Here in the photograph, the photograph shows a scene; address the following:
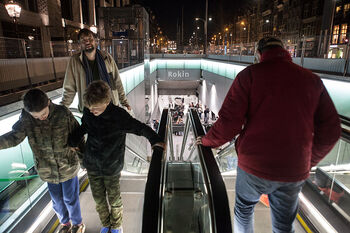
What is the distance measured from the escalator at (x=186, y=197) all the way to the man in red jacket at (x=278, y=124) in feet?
1.10

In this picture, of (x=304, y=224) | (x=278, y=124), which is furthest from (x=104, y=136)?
(x=304, y=224)

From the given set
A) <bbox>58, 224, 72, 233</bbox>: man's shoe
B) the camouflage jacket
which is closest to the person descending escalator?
the camouflage jacket

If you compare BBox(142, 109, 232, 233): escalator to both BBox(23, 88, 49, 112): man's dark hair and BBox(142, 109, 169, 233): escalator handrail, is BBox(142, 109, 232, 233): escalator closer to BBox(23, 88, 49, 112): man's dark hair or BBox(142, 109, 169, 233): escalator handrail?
BBox(142, 109, 169, 233): escalator handrail

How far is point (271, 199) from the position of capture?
214 centimetres

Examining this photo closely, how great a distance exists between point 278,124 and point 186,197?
74.1 inches

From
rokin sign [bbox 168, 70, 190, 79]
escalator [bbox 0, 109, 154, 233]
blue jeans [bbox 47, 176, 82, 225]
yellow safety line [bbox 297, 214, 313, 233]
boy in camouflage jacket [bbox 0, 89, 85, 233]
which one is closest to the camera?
boy in camouflage jacket [bbox 0, 89, 85, 233]

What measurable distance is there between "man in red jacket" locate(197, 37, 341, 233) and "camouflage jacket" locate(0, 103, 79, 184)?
1.74 metres

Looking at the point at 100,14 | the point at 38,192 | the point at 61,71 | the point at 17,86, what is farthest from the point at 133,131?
the point at 100,14

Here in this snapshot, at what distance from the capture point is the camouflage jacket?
8.33 ft

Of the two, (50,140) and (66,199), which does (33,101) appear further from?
(66,199)

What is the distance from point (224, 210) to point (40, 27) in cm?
2533

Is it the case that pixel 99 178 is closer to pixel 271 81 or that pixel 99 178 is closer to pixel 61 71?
pixel 271 81

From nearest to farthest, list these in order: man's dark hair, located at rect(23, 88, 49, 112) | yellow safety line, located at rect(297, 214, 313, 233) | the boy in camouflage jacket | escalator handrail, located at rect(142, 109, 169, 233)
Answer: escalator handrail, located at rect(142, 109, 169, 233) → man's dark hair, located at rect(23, 88, 49, 112) → the boy in camouflage jacket → yellow safety line, located at rect(297, 214, 313, 233)

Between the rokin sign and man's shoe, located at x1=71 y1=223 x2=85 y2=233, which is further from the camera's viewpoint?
the rokin sign
